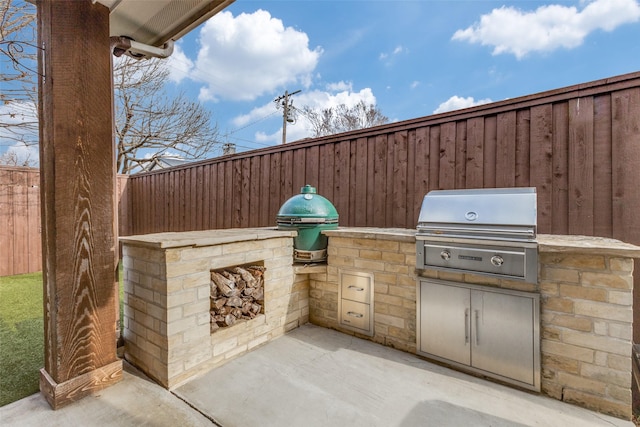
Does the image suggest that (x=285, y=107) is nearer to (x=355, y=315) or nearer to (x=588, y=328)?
(x=355, y=315)

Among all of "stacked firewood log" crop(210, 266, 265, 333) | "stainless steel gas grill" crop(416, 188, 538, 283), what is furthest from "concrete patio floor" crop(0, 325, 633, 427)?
"stainless steel gas grill" crop(416, 188, 538, 283)

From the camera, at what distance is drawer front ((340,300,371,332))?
3.03 meters

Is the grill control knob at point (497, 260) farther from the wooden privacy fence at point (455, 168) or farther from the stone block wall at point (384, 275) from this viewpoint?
the wooden privacy fence at point (455, 168)

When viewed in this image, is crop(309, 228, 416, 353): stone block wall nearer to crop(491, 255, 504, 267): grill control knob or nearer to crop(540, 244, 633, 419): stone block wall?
crop(491, 255, 504, 267): grill control knob

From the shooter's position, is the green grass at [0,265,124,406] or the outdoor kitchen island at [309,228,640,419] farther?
the green grass at [0,265,124,406]

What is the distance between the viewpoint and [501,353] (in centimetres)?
223

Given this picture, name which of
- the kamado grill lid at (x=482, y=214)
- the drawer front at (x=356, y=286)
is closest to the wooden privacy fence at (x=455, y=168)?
the kamado grill lid at (x=482, y=214)

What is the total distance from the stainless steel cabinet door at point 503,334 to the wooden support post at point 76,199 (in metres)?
2.97

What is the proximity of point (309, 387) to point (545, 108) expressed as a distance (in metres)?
3.32

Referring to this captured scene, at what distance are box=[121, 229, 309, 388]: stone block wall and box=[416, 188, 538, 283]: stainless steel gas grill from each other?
1.67m

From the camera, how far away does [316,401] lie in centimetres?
202

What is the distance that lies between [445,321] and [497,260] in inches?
28.4

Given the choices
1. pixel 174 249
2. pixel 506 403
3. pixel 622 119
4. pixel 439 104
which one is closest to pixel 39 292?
pixel 174 249

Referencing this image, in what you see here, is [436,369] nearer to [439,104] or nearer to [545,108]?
[545,108]
